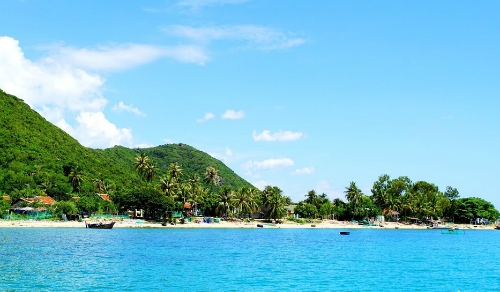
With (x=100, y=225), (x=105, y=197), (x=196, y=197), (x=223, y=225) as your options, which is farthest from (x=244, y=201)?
(x=100, y=225)

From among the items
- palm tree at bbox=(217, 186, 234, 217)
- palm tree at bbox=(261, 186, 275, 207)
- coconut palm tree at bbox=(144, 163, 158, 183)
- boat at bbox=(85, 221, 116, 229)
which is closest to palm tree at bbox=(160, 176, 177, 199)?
coconut palm tree at bbox=(144, 163, 158, 183)

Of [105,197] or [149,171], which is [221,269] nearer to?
[105,197]

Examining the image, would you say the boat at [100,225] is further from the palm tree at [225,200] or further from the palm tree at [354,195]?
the palm tree at [354,195]

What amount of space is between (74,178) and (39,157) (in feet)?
45.7

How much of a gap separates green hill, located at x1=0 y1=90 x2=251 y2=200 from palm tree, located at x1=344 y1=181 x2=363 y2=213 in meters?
69.0

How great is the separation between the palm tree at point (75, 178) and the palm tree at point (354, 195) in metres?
83.7

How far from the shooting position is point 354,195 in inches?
6427

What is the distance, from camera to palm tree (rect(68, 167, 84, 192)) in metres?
125

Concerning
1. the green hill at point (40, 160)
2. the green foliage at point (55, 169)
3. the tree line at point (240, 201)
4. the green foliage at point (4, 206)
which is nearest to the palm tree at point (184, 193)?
the tree line at point (240, 201)

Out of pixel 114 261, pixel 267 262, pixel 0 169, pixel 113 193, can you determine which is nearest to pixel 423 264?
pixel 267 262

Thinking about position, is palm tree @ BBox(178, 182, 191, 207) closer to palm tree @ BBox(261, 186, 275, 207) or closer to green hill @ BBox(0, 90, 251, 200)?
green hill @ BBox(0, 90, 251, 200)

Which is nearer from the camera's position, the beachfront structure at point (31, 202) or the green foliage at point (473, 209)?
the beachfront structure at point (31, 202)

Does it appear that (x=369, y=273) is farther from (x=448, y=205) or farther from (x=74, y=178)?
(x=448, y=205)

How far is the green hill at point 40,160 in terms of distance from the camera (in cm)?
11844
